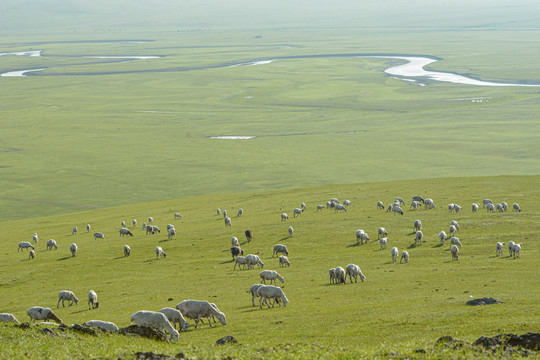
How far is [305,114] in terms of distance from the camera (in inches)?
6280

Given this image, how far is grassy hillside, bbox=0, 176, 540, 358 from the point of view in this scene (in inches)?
924

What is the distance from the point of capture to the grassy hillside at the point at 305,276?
77.0 ft

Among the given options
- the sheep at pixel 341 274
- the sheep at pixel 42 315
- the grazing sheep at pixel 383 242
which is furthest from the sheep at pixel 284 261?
the sheep at pixel 42 315

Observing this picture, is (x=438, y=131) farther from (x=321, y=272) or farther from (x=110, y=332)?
(x=110, y=332)

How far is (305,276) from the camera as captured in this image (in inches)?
1528

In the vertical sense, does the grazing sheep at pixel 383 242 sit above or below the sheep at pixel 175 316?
below

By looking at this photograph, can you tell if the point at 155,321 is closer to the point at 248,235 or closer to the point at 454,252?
the point at 454,252

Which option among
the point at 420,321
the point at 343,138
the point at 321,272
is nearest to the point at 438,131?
the point at 343,138

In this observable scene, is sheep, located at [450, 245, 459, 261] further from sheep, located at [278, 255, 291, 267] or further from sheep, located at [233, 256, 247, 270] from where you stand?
sheep, located at [233, 256, 247, 270]

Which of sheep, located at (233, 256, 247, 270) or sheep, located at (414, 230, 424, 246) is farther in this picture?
sheep, located at (414, 230, 424, 246)

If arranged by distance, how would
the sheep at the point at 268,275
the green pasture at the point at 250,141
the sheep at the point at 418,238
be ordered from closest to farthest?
the sheep at the point at 268,275, the sheep at the point at 418,238, the green pasture at the point at 250,141

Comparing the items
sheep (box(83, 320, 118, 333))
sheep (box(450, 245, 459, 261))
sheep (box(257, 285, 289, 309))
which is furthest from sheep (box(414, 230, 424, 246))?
sheep (box(83, 320, 118, 333))

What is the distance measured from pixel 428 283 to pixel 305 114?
127 meters

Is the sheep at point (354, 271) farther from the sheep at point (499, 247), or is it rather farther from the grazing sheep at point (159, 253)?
the grazing sheep at point (159, 253)
